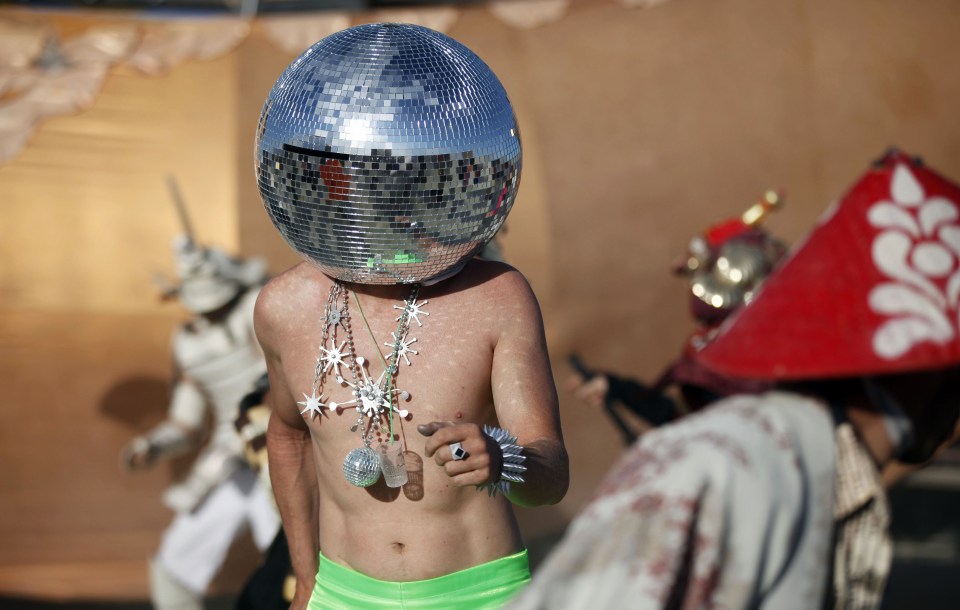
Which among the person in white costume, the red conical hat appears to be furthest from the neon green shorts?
the person in white costume

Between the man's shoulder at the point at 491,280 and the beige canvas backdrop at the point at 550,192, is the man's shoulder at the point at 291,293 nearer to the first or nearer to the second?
the man's shoulder at the point at 491,280

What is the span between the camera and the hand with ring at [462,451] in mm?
1623

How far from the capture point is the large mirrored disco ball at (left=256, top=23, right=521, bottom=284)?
179 cm

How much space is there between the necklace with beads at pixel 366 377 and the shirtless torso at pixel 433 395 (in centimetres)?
1

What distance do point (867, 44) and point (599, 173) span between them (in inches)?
52.3

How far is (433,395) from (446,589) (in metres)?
0.32

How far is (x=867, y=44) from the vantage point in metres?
5.66

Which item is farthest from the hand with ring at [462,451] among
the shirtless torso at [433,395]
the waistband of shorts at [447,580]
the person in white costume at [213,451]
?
the person in white costume at [213,451]

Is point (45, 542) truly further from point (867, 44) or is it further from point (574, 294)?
point (867, 44)

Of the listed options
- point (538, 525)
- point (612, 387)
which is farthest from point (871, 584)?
point (538, 525)

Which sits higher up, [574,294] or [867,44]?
[867,44]

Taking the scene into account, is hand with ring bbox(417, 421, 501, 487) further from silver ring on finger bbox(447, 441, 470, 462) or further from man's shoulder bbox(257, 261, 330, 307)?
man's shoulder bbox(257, 261, 330, 307)

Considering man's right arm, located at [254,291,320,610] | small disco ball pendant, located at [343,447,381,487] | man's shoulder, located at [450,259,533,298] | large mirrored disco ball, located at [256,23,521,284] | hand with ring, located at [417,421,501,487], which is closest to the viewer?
hand with ring, located at [417,421,501,487]

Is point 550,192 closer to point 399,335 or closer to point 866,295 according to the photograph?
point 399,335
